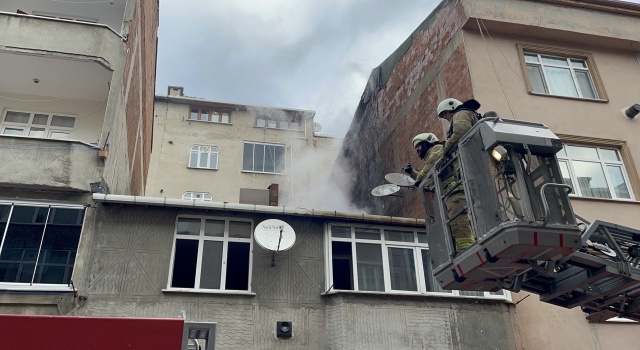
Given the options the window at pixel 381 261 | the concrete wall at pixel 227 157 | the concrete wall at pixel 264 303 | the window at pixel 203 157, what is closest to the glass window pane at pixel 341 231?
the window at pixel 381 261

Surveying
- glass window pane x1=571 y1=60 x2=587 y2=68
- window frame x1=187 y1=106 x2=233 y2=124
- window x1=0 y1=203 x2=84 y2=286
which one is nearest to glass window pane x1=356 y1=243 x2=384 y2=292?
window x1=0 y1=203 x2=84 y2=286

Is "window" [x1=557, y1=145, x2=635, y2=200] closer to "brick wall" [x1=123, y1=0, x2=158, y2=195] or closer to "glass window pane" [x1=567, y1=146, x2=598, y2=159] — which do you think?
"glass window pane" [x1=567, y1=146, x2=598, y2=159]

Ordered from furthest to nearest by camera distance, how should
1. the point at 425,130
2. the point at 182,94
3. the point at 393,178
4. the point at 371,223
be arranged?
the point at 182,94 < the point at 425,130 < the point at 371,223 < the point at 393,178

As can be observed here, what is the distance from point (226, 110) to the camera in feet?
92.6

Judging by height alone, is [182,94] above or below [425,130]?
above

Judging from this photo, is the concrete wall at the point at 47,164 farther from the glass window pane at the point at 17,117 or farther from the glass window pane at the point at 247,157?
the glass window pane at the point at 247,157

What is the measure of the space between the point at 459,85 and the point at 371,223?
14.9ft

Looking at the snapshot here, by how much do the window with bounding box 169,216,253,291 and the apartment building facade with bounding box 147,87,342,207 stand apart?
45.8 feet

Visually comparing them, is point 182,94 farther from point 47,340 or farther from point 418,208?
point 47,340

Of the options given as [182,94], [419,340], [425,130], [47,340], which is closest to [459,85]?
[425,130]

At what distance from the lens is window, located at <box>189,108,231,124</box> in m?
27.9

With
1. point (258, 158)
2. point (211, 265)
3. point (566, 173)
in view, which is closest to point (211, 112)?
point (258, 158)

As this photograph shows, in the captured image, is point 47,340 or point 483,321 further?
point 483,321

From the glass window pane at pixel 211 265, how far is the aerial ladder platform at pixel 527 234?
198 inches
